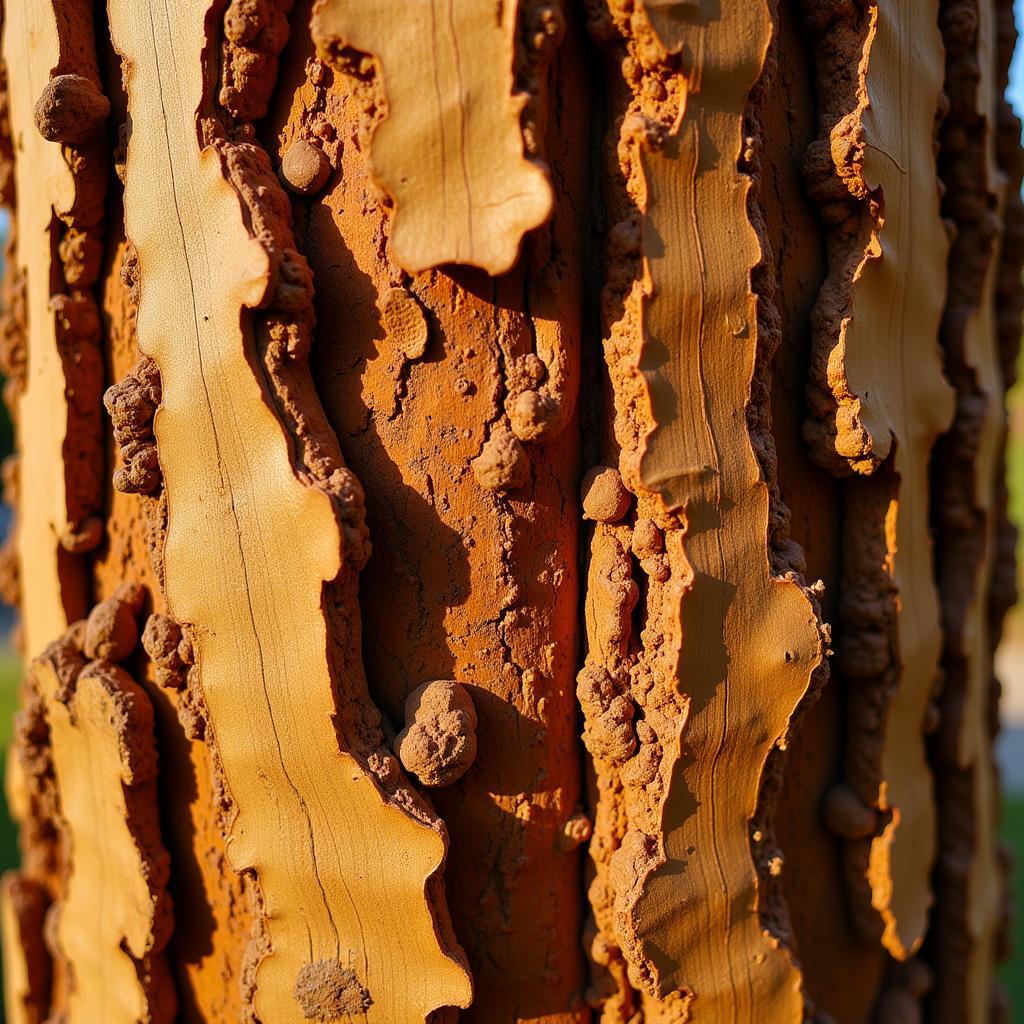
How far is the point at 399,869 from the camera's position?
0.65 m

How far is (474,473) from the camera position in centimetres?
67

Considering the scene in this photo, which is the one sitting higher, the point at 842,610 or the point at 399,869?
the point at 842,610

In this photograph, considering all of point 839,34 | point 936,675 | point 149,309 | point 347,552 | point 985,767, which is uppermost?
point 839,34

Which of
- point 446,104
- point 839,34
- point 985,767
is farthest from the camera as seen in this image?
point 985,767

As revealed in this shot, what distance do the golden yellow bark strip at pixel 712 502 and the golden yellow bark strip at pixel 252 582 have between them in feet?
0.57

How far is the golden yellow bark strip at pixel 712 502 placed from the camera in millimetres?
653

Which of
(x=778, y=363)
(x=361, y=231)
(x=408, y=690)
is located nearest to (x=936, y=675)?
(x=778, y=363)

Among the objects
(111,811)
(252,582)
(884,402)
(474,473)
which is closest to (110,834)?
(111,811)

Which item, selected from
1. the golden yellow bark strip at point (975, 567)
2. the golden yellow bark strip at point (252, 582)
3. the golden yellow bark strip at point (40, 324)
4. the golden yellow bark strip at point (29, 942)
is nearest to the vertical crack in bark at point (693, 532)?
the golden yellow bark strip at point (252, 582)

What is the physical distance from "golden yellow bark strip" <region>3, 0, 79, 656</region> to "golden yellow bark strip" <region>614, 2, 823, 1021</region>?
0.45 meters

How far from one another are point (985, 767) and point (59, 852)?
3.14 ft

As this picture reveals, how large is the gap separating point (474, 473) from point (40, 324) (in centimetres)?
42

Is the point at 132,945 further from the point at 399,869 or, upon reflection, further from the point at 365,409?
the point at 365,409

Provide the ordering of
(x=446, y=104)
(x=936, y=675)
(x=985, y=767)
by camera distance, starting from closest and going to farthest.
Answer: (x=446, y=104) → (x=936, y=675) → (x=985, y=767)
